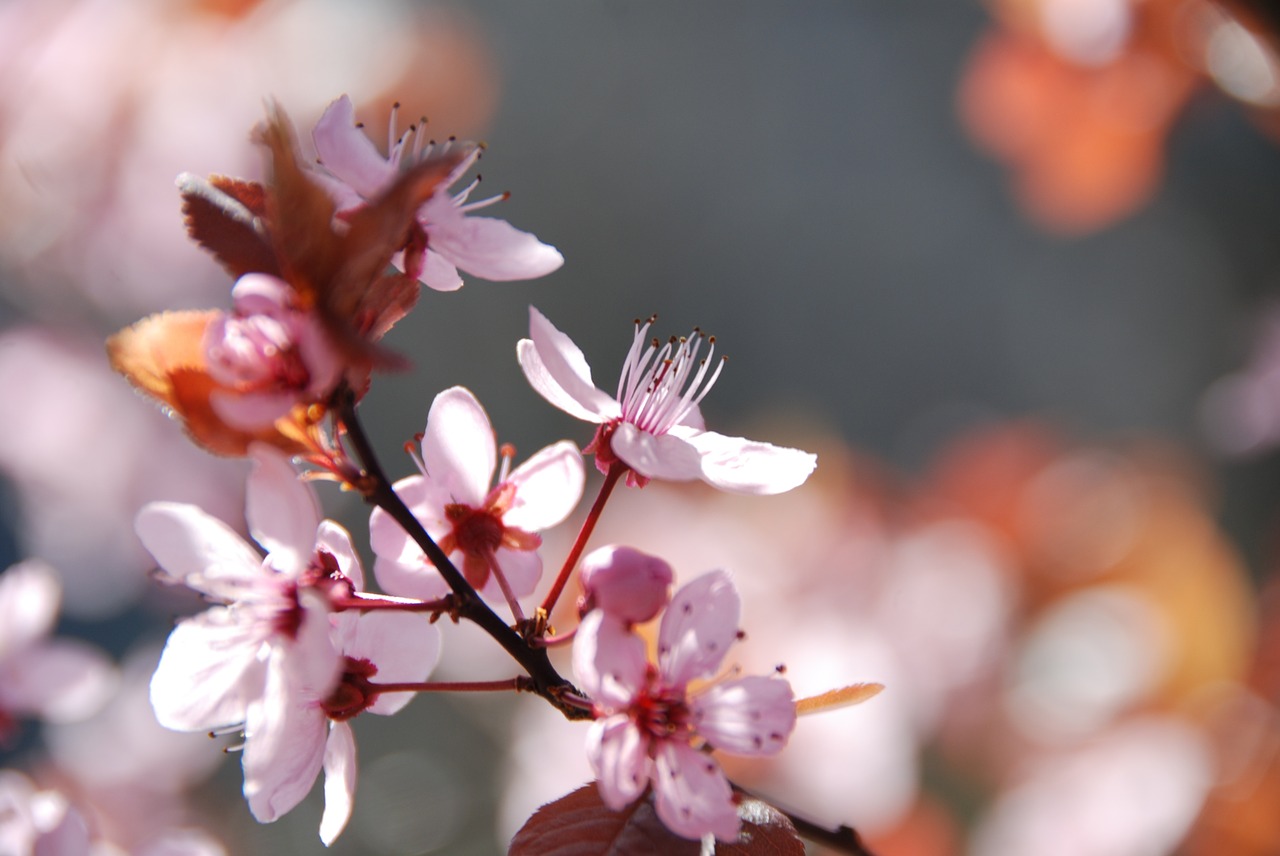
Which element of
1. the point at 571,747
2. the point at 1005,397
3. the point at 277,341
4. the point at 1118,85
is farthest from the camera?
the point at 1005,397

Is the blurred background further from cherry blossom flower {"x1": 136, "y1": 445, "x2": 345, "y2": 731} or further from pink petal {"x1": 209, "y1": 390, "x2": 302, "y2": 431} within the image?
pink petal {"x1": 209, "y1": 390, "x2": 302, "y2": 431}

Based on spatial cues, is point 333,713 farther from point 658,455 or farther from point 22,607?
point 22,607

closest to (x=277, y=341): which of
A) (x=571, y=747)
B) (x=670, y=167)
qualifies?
(x=571, y=747)

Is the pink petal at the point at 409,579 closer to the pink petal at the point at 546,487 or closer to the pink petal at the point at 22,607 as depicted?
the pink petal at the point at 546,487

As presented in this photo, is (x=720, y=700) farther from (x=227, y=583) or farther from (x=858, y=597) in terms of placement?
(x=858, y=597)

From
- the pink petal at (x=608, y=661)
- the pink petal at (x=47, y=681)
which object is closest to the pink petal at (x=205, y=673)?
the pink petal at (x=608, y=661)
